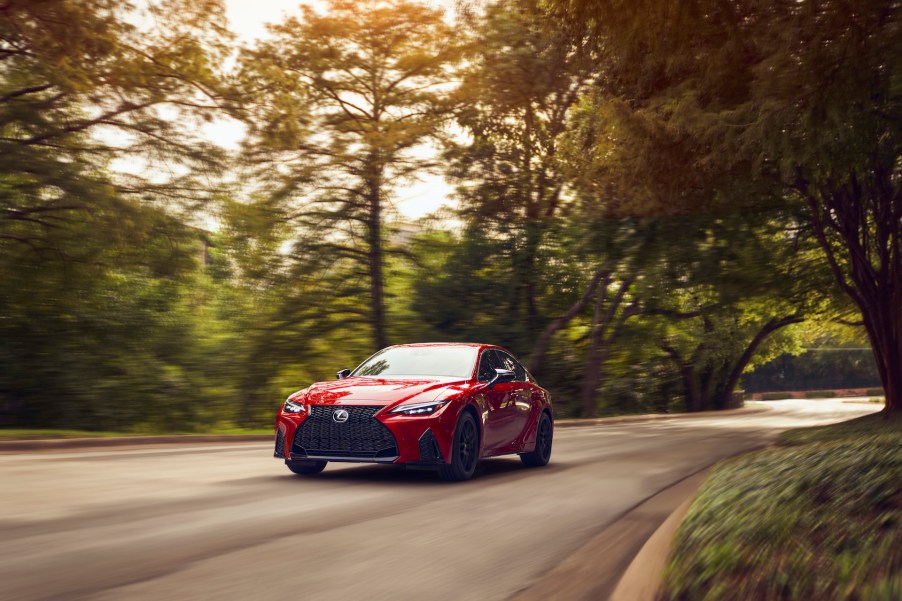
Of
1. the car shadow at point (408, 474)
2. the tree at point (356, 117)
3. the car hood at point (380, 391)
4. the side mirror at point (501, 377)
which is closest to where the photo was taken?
the car hood at point (380, 391)

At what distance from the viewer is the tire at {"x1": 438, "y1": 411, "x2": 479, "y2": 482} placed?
39.5 ft

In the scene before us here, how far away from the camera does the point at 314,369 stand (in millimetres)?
33312

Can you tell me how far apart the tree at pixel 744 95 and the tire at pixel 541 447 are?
4932 mm

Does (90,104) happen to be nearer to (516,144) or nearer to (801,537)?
(516,144)

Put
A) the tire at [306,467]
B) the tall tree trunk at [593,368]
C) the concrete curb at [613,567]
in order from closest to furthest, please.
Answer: the concrete curb at [613,567]
the tire at [306,467]
the tall tree trunk at [593,368]

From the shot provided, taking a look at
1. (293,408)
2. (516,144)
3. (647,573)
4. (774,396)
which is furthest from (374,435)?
(774,396)

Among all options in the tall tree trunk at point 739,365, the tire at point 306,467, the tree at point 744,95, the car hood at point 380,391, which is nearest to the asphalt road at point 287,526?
the tire at point 306,467

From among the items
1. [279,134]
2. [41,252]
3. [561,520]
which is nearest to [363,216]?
[279,134]

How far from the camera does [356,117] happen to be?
32.4 m

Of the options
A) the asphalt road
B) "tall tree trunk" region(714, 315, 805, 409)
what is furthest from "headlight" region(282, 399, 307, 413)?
"tall tree trunk" region(714, 315, 805, 409)

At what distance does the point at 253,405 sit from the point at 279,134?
820cm

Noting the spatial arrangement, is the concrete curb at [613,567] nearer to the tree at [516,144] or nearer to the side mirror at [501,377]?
the side mirror at [501,377]

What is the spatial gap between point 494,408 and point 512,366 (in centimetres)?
180

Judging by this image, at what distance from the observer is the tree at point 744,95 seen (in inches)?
539
